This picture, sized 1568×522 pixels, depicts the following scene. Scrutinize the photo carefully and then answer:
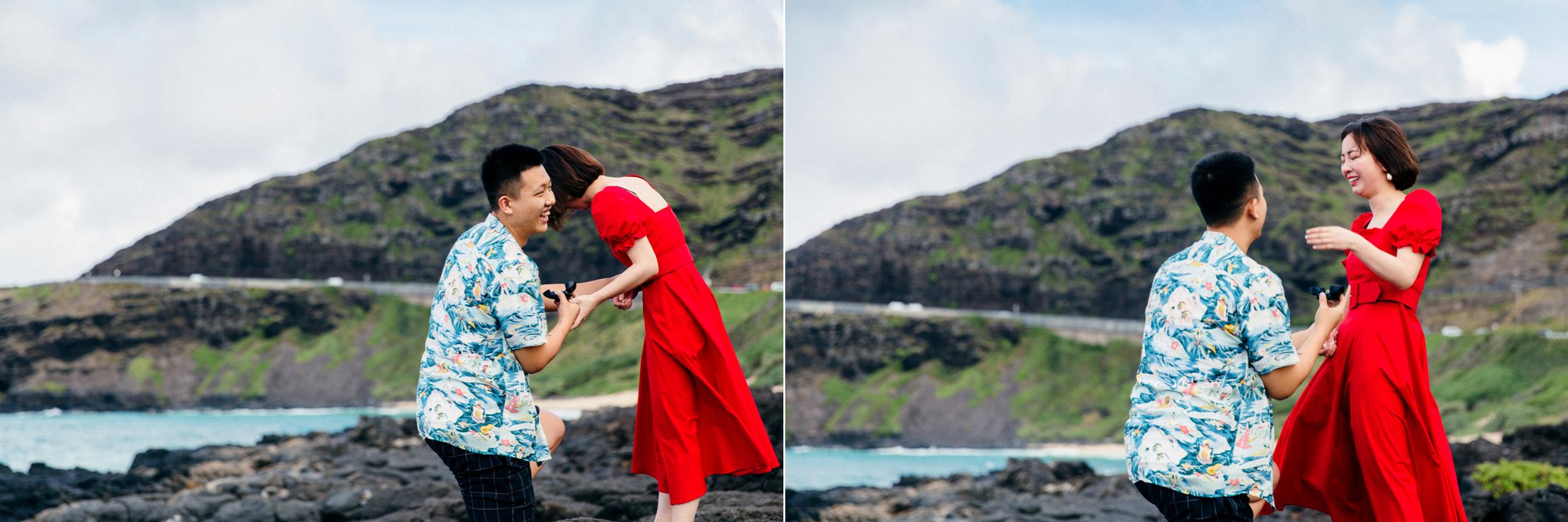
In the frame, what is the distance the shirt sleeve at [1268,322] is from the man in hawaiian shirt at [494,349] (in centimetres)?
173

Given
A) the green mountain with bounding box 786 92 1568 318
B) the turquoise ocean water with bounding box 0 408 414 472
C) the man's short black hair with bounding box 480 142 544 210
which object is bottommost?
the turquoise ocean water with bounding box 0 408 414 472

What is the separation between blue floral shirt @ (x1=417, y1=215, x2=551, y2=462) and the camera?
3006mm

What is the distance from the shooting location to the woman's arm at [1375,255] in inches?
119

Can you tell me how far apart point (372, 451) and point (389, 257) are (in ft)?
200

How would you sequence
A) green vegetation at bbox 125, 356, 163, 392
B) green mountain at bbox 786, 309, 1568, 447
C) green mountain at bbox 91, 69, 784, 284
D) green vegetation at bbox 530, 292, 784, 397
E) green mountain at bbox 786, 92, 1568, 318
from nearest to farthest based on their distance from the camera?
green vegetation at bbox 530, 292, 784, 397 < green mountain at bbox 91, 69, 784, 284 < green mountain at bbox 786, 309, 1568, 447 < green mountain at bbox 786, 92, 1568, 318 < green vegetation at bbox 125, 356, 163, 392

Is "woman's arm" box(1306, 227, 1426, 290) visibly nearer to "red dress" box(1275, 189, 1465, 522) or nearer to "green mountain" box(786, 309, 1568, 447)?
"red dress" box(1275, 189, 1465, 522)

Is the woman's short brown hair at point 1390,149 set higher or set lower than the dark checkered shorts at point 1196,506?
higher

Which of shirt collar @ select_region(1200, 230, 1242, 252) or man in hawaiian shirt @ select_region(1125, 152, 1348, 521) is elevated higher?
shirt collar @ select_region(1200, 230, 1242, 252)

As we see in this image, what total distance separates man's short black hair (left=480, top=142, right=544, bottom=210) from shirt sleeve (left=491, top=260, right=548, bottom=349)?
22 cm

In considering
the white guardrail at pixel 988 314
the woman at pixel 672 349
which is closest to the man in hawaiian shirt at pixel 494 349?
the woman at pixel 672 349

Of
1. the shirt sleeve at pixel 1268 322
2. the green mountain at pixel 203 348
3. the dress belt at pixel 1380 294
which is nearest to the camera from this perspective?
the shirt sleeve at pixel 1268 322

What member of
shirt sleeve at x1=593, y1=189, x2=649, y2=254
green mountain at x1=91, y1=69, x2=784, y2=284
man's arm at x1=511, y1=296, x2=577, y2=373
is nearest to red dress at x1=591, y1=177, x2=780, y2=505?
shirt sleeve at x1=593, y1=189, x2=649, y2=254

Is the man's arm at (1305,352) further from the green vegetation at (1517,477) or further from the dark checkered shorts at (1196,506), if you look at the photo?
the green vegetation at (1517,477)

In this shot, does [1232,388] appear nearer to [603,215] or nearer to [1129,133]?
[603,215]
